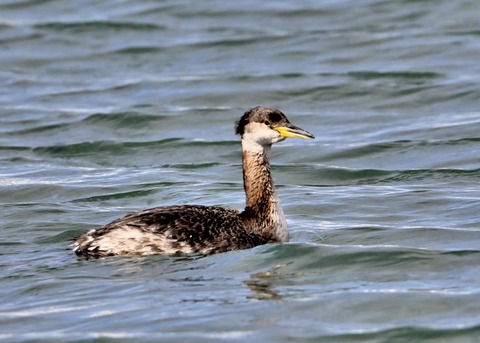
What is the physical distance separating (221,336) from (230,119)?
8995mm

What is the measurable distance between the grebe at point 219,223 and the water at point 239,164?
0.50ft

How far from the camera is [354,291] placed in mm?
9891

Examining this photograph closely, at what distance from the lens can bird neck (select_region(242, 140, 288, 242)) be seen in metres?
11.4

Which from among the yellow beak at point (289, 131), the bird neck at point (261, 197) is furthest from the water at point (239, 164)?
the yellow beak at point (289, 131)

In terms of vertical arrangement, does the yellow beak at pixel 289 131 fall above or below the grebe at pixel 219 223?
above

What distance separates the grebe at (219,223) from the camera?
10.8m

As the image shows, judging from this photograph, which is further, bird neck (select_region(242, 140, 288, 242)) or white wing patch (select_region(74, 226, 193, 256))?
bird neck (select_region(242, 140, 288, 242))

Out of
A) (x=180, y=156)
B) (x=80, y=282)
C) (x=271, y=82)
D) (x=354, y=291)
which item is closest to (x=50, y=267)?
(x=80, y=282)

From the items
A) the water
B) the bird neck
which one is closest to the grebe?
the bird neck

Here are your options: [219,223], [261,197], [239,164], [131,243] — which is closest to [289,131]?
[261,197]

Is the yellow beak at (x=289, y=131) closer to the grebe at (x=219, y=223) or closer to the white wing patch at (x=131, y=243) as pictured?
the grebe at (x=219, y=223)

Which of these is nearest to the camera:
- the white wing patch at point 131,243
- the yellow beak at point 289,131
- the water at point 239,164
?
the water at point 239,164

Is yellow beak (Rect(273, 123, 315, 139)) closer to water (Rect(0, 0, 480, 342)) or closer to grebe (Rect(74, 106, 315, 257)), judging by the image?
grebe (Rect(74, 106, 315, 257))

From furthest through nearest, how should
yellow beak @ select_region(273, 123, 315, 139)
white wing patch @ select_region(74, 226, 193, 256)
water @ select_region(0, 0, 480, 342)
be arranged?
yellow beak @ select_region(273, 123, 315, 139), white wing patch @ select_region(74, 226, 193, 256), water @ select_region(0, 0, 480, 342)
